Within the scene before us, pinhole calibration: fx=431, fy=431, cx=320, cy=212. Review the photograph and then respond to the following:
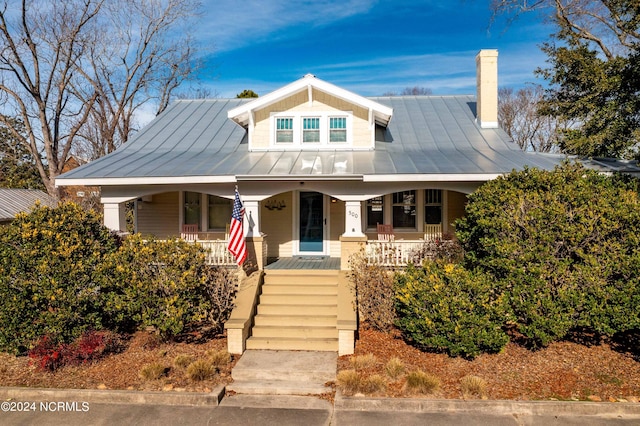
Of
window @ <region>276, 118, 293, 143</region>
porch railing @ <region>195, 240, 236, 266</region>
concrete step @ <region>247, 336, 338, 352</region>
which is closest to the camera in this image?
concrete step @ <region>247, 336, 338, 352</region>

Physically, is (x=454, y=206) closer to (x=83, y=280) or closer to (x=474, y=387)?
(x=474, y=387)

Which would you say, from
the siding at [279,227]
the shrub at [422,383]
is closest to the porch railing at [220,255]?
the siding at [279,227]

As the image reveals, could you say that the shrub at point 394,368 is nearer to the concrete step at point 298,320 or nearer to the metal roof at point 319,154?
the concrete step at point 298,320

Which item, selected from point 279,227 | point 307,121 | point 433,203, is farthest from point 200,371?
point 433,203

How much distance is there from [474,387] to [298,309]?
416cm

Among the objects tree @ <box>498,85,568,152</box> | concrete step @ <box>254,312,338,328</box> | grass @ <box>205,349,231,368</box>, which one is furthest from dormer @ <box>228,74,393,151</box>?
tree @ <box>498,85,568,152</box>

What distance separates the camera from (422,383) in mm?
6871

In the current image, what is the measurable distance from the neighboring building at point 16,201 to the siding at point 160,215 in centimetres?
651

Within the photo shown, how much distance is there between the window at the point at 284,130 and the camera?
1356 cm

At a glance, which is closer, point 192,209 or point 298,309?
point 298,309

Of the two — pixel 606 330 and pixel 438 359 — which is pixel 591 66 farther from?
pixel 438 359

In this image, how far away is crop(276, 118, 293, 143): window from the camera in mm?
13562

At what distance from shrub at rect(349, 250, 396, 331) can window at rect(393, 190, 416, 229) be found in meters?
4.24

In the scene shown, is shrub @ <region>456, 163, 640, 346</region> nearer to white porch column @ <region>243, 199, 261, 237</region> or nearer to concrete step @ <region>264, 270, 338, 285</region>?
concrete step @ <region>264, 270, 338, 285</region>
